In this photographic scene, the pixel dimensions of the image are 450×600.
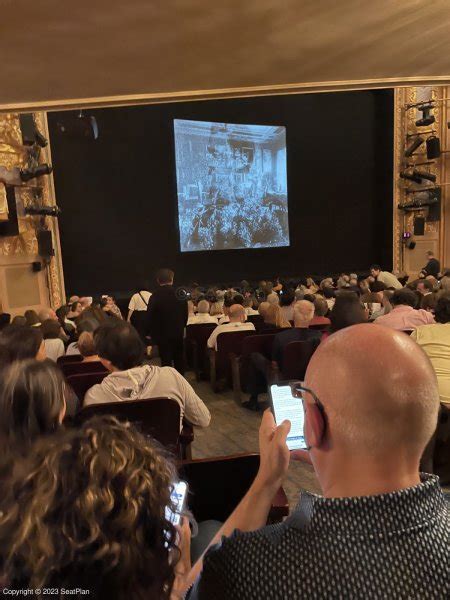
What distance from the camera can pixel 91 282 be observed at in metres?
10.7

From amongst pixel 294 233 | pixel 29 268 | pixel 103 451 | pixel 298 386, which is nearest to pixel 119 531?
pixel 103 451

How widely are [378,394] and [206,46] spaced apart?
1.39 m

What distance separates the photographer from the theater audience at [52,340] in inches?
156

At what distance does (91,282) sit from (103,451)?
10.3 meters

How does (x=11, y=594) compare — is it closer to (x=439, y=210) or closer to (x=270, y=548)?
(x=270, y=548)

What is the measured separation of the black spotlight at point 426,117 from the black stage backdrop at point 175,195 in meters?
1.01

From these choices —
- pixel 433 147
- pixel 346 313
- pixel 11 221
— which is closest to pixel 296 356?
pixel 346 313

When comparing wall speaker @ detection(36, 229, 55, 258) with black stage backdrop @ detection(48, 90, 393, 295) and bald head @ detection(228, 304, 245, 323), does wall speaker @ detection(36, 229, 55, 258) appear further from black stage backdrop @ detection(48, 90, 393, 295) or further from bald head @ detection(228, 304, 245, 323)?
bald head @ detection(228, 304, 245, 323)

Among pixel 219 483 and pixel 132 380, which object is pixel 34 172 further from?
pixel 219 483

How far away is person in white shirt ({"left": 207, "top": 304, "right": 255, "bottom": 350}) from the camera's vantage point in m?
4.95

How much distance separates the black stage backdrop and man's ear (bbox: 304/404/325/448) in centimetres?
910

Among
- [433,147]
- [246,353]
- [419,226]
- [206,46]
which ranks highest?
[433,147]

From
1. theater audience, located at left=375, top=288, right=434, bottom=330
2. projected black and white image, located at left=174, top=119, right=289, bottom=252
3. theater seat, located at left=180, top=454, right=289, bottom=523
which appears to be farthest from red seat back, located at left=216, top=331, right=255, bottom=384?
projected black and white image, located at left=174, top=119, right=289, bottom=252

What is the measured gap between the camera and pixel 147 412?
2.34 m
